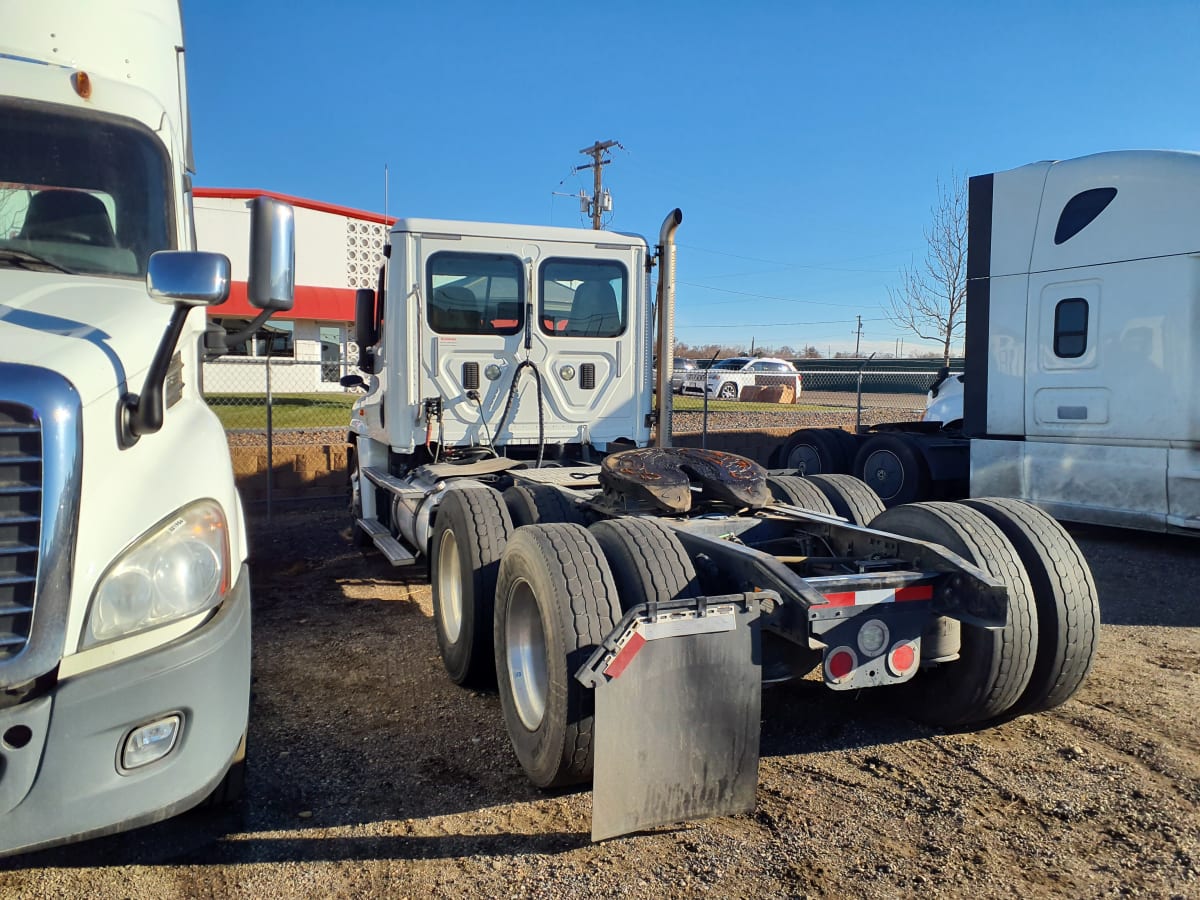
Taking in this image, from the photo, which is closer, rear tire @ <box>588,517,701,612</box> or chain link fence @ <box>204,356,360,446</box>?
rear tire @ <box>588,517,701,612</box>

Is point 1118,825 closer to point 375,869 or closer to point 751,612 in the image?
point 751,612

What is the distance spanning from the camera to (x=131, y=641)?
251 cm

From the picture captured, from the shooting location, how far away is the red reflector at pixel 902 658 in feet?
11.9

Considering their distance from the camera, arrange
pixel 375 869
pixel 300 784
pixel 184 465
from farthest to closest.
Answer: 1. pixel 300 784
2. pixel 375 869
3. pixel 184 465

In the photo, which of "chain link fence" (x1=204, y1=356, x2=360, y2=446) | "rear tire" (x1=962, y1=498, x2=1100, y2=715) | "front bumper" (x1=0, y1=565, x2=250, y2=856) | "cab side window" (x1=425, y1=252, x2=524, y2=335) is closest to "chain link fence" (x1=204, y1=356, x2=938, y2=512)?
"chain link fence" (x1=204, y1=356, x2=360, y2=446)

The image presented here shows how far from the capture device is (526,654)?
402cm

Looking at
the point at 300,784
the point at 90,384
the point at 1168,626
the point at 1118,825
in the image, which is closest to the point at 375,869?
the point at 300,784

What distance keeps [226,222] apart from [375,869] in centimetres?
2647

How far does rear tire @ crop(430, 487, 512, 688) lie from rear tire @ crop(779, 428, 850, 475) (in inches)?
258

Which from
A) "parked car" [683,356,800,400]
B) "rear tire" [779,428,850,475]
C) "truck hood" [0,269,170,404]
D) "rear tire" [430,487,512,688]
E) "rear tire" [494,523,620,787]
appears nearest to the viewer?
"truck hood" [0,269,170,404]

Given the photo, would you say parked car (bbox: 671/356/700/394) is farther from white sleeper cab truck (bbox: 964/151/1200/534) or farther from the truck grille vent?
the truck grille vent

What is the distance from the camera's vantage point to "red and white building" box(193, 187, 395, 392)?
25953 millimetres

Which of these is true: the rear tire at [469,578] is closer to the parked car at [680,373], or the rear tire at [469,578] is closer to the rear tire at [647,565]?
the rear tire at [647,565]

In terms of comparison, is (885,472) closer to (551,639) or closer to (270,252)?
(551,639)
